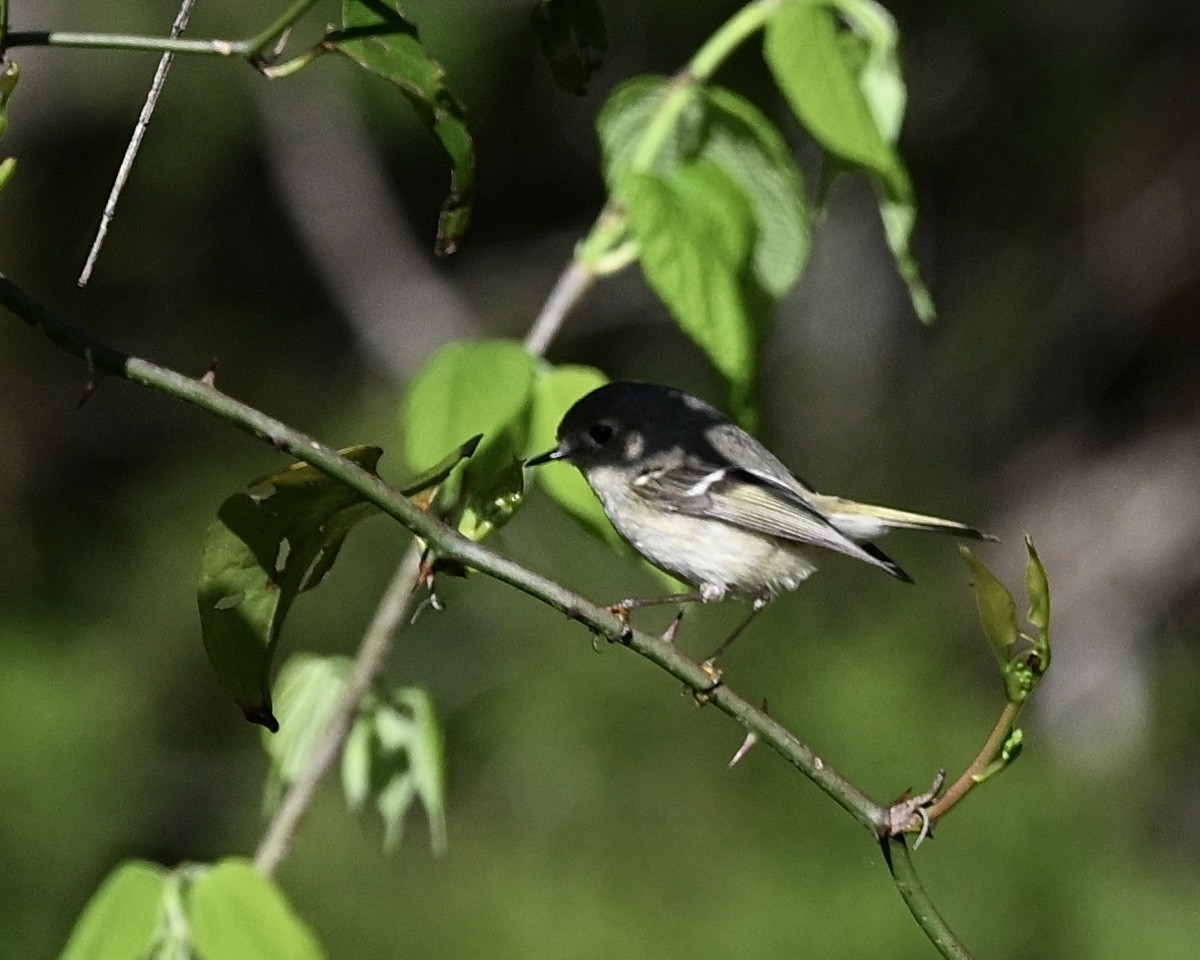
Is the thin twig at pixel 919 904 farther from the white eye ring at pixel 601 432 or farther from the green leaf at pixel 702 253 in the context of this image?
the white eye ring at pixel 601 432

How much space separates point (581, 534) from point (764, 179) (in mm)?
2431

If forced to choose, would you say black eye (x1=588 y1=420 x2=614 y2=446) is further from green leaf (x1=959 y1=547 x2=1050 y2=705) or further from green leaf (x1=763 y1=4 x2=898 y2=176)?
green leaf (x1=959 y1=547 x2=1050 y2=705)

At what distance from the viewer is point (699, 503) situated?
6.14 feet

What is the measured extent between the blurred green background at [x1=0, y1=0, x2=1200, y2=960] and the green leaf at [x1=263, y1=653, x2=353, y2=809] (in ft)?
4.38

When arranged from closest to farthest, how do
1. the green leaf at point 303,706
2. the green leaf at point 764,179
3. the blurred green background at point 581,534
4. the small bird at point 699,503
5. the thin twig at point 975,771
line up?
1. the thin twig at point 975,771
2. the green leaf at point 764,179
3. the green leaf at point 303,706
4. the small bird at point 699,503
5. the blurred green background at point 581,534

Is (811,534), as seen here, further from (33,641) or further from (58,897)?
(33,641)

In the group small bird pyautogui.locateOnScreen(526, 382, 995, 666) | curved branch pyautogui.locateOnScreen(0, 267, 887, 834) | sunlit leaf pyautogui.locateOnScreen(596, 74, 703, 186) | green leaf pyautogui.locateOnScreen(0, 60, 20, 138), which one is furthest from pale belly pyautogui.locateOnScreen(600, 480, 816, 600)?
green leaf pyautogui.locateOnScreen(0, 60, 20, 138)

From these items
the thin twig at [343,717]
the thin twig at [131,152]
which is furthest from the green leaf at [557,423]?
the thin twig at [131,152]

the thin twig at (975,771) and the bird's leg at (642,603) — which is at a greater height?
the thin twig at (975,771)

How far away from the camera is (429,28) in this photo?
3.62 metres

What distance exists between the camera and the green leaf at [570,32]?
906 mm

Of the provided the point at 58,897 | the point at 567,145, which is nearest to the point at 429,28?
the point at 567,145

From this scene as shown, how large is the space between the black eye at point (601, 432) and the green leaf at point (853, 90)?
0.73 meters

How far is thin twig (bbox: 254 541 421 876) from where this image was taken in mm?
1130
